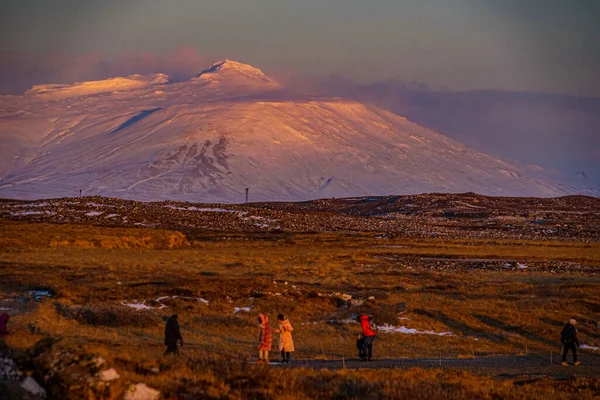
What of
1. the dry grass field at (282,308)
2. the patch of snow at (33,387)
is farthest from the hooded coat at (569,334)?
the patch of snow at (33,387)

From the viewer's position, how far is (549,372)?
71.3 ft

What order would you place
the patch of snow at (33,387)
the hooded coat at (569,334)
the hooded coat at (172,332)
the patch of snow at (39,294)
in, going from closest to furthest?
1. the patch of snow at (33,387)
2. the hooded coat at (172,332)
3. the hooded coat at (569,334)
4. the patch of snow at (39,294)

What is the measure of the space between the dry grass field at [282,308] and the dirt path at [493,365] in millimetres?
664

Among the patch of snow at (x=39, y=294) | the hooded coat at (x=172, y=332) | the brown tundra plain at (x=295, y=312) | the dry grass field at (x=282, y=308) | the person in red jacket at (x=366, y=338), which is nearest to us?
the brown tundra plain at (x=295, y=312)

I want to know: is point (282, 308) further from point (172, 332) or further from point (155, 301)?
point (172, 332)

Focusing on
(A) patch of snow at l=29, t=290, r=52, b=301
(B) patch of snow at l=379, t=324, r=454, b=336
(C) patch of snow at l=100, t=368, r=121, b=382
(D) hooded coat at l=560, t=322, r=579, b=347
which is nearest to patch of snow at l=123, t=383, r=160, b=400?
(C) patch of snow at l=100, t=368, r=121, b=382

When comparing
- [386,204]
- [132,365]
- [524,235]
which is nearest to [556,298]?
[132,365]

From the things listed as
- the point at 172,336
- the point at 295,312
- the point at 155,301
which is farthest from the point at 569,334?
the point at 155,301

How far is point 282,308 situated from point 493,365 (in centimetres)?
1234

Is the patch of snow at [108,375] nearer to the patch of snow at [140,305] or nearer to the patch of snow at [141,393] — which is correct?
the patch of snow at [141,393]

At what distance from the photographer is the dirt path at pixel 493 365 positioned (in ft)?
68.9

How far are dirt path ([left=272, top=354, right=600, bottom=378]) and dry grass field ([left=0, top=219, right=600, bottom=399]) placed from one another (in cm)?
66

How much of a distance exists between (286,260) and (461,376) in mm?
42370

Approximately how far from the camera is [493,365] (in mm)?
22641
